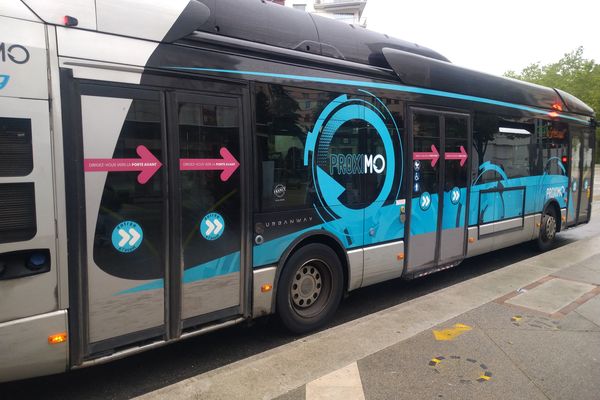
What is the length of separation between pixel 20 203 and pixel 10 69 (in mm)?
840

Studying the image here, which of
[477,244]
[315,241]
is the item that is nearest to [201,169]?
[315,241]

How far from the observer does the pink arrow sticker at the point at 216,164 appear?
3.55 metres

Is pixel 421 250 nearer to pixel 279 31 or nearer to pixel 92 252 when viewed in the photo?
pixel 279 31

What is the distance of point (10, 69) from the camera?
2.72 m

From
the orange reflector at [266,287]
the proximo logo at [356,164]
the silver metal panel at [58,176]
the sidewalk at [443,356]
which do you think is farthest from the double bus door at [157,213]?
the proximo logo at [356,164]

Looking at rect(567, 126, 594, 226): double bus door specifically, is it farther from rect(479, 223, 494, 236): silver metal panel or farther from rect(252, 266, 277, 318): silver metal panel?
rect(252, 266, 277, 318): silver metal panel

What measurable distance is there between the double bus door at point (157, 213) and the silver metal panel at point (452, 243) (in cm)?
335

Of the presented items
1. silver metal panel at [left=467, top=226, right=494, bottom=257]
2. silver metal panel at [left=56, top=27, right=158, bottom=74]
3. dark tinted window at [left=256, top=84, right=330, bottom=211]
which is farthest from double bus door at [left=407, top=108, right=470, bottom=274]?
silver metal panel at [left=56, top=27, right=158, bottom=74]

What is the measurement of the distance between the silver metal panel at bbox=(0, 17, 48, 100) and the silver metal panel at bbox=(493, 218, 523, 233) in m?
6.56

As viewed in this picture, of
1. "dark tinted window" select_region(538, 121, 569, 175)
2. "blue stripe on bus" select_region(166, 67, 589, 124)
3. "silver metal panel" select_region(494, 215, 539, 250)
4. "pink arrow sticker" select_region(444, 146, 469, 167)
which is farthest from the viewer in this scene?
"dark tinted window" select_region(538, 121, 569, 175)

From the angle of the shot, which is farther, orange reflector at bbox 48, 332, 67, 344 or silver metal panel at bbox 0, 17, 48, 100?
orange reflector at bbox 48, 332, 67, 344

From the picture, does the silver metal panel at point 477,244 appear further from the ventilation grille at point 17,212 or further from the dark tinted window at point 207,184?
the ventilation grille at point 17,212

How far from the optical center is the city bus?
2.87 metres

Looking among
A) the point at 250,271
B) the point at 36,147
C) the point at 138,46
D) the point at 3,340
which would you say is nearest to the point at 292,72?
the point at 138,46
